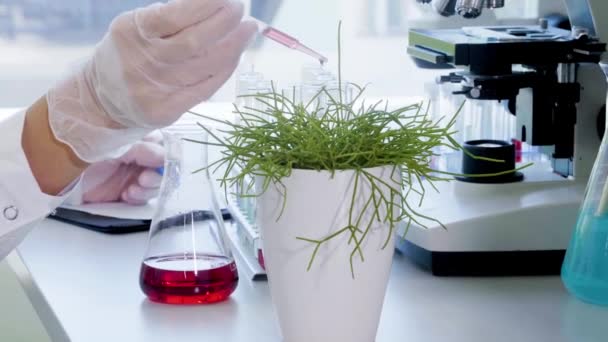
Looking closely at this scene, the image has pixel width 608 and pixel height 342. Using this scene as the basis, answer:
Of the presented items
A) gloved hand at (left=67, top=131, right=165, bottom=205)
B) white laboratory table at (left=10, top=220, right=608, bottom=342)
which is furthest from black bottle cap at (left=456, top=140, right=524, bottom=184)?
gloved hand at (left=67, top=131, right=165, bottom=205)

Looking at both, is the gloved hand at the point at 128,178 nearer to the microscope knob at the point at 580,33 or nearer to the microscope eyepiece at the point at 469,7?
the microscope eyepiece at the point at 469,7

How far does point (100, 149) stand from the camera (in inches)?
48.7

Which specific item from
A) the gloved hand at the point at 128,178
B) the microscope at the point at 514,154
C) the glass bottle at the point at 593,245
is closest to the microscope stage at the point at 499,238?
the microscope at the point at 514,154

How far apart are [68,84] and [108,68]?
3.9 inches

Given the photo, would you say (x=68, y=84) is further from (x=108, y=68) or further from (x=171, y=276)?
(x=171, y=276)

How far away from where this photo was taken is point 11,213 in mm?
1198

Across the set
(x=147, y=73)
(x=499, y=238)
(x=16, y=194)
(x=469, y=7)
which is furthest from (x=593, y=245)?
(x=16, y=194)

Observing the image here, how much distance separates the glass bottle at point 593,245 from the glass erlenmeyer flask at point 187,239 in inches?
15.5

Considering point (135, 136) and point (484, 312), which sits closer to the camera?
point (484, 312)

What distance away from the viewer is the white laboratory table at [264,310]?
101 cm

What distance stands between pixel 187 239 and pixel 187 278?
0.05m

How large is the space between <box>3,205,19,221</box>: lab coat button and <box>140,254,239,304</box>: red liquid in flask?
205 millimetres

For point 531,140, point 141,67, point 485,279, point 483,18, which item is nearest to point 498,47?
point 531,140

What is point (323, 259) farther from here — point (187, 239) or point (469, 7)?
point (469, 7)
